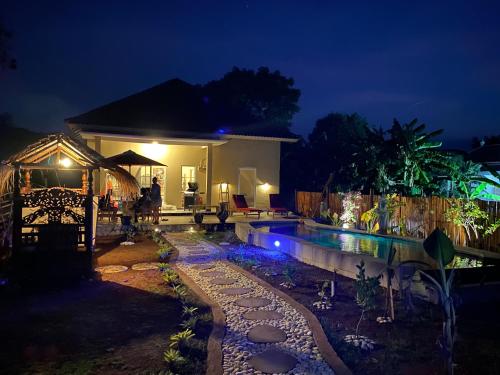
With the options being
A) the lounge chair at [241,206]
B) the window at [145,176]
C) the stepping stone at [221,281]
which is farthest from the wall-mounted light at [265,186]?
the stepping stone at [221,281]

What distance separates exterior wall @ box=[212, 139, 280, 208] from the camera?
1989 centimetres

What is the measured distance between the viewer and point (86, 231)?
7.81 m

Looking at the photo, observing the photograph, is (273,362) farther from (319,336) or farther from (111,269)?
(111,269)

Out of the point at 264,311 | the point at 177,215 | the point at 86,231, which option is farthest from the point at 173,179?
the point at 264,311

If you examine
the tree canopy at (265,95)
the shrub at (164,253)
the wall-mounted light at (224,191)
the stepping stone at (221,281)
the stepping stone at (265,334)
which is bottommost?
the stepping stone at (265,334)

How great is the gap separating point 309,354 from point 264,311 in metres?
1.56

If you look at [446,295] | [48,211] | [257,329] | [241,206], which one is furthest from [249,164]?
[446,295]

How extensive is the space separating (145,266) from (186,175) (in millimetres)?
11778

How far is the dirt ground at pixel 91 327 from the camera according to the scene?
4188mm

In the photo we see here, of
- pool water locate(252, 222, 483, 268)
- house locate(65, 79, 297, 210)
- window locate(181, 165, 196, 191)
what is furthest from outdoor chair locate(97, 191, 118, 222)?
window locate(181, 165, 196, 191)

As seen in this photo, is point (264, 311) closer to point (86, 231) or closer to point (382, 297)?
point (382, 297)

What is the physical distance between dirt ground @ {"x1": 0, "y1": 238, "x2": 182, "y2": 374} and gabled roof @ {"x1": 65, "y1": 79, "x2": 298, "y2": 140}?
1098 centimetres

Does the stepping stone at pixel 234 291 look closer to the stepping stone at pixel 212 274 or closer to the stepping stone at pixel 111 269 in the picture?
the stepping stone at pixel 212 274

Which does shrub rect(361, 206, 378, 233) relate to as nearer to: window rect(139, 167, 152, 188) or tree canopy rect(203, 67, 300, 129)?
window rect(139, 167, 152, 188)
